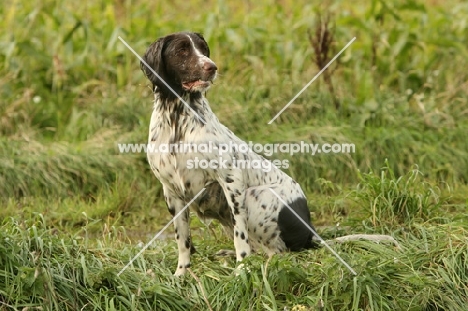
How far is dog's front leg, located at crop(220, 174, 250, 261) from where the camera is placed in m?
4.88

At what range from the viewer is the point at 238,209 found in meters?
4.91

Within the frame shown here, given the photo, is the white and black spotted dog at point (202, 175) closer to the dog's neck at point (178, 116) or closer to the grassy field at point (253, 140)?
the dog's neck at point (178, 116)

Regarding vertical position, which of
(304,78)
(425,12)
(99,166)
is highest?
(425,12)

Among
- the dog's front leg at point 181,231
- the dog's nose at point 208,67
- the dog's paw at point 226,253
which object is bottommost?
the dog's paw at point 226,253

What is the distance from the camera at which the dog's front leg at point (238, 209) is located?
4.88m

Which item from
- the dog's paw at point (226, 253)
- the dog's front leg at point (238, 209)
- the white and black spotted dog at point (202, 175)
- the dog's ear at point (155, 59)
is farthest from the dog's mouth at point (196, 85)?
the dog's paw at point (226, 253)

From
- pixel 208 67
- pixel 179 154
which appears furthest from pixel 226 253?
pixel 208 67

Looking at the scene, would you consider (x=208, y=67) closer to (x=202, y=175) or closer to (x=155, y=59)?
(x=155, y=59)

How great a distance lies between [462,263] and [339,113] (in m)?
3.20

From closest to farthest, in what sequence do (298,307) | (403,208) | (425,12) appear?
1. (298,307)
2. (403,208)
3. (425,12)

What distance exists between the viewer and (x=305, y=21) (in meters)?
8.48

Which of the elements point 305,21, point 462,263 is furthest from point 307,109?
point 462,263

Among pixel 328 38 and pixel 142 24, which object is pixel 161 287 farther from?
pixel 142 24

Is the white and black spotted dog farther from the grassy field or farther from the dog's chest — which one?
the grassy field
